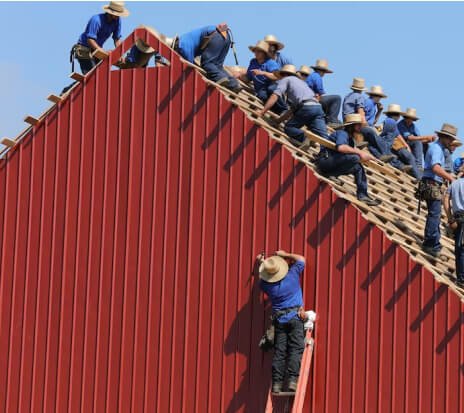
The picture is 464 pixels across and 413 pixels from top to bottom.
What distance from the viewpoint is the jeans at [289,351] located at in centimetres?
2112

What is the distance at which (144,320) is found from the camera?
22.8m

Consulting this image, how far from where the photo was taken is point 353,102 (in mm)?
28250

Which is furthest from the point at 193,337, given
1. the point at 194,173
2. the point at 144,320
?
the point at 194,173

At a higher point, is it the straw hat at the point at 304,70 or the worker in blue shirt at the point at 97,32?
the straw hat at the point at 304,70

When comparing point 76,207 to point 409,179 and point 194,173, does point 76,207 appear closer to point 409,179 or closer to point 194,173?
point 194,173

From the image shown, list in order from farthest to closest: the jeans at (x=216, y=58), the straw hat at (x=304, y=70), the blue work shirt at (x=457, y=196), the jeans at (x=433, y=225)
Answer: the straw hat at (x=304, y=70) → the jeans at (x=216, y=58) → the jeans at (x=433, y=225) → the blue work shirt at (x=457, y=196)

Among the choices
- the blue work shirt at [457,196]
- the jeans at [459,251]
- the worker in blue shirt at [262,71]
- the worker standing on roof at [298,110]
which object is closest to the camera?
the jeans at [459,251]

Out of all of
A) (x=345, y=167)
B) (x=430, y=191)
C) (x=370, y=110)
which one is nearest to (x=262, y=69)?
(x=370, y=110)

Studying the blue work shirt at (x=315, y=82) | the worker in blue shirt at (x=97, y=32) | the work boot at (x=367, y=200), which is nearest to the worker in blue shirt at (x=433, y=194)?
the work boot at (x=367, y=200)

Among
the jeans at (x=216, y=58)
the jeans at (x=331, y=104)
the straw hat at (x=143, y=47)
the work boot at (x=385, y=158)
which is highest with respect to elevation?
the jeans at (x=331, y=104)

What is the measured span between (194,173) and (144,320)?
2.38 meters

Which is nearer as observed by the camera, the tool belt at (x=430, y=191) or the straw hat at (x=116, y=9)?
the tool belt at (x=430, y=191)

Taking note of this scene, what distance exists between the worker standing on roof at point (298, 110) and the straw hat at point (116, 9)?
3.12 m

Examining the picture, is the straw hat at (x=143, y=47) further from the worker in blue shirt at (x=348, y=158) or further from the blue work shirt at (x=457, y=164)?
the blue work shirt at (x=457, y=164)
